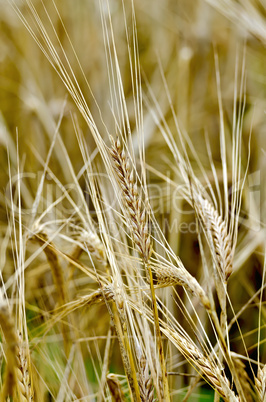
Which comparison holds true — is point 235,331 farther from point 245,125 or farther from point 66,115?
point 66,115

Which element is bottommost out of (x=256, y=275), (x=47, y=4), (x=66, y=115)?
(x=256, y=275)

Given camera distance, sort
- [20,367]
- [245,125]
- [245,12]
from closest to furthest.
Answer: [20,367] → [245,12] → [245,125]

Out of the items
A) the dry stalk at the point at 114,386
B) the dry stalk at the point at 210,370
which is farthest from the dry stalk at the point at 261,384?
the dry stalk at the point at 114,386

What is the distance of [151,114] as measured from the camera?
0.98 metres

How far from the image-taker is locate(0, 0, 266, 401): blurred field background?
0.82 meters

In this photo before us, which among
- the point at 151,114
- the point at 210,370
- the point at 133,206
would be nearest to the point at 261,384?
the point at 210,370

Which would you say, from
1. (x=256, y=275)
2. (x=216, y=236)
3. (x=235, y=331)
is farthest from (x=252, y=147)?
(x=216, y=236)

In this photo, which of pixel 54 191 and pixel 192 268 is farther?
pixel 54 191

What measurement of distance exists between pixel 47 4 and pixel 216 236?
886 mm

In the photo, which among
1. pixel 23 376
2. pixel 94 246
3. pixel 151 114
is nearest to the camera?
pixel 23 376

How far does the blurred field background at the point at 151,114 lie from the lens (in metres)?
0.82

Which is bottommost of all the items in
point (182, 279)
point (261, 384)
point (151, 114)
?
point (261, 384)

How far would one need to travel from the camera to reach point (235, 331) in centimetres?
83

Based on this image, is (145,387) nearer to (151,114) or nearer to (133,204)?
(133,204)
